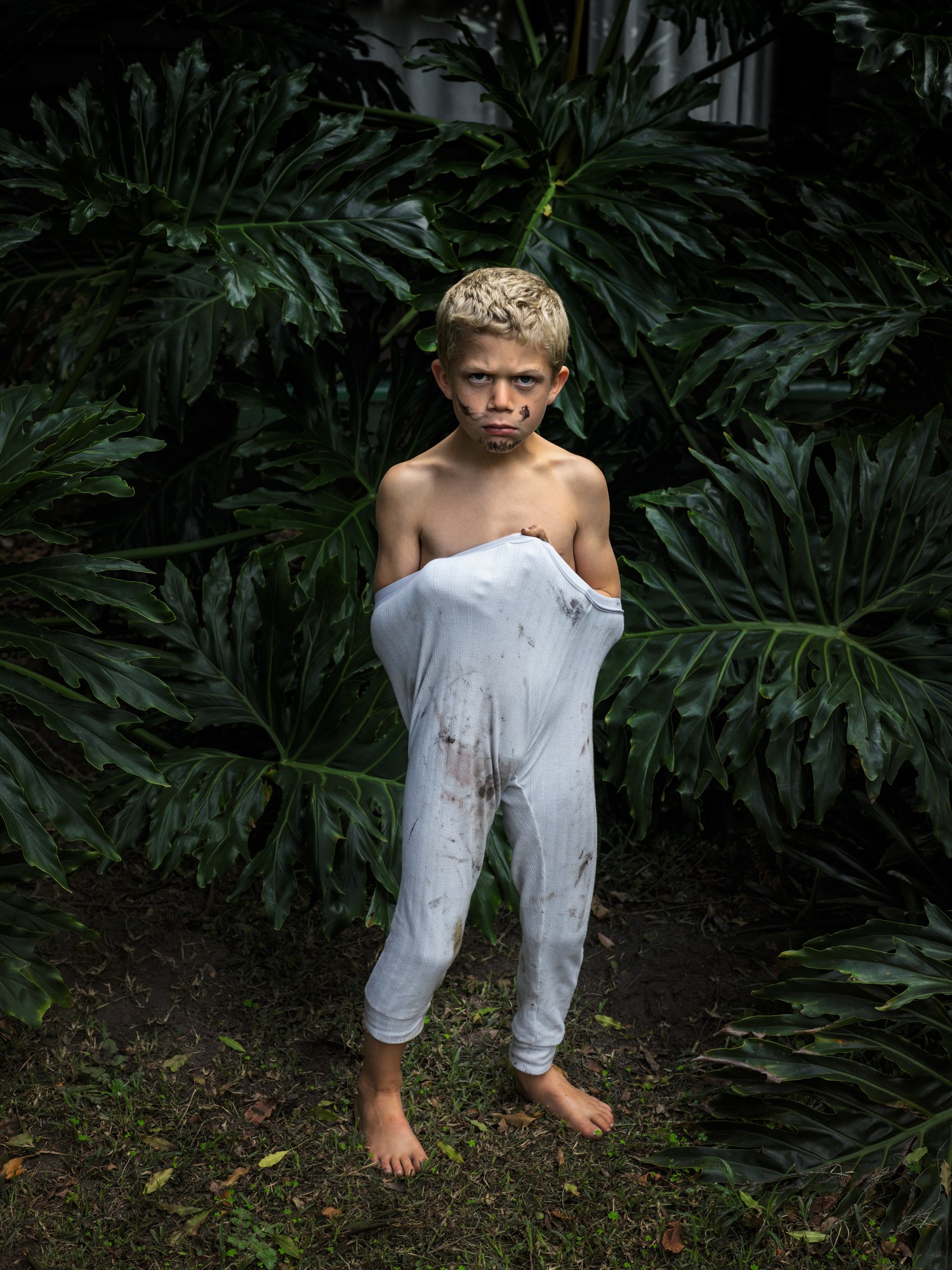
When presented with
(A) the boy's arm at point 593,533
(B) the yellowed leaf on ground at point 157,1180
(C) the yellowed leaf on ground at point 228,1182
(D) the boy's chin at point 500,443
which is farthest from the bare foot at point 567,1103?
(D) the boy's chin at point 500,443

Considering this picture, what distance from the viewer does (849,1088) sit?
2.42m

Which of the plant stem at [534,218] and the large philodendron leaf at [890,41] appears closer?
the large philodendron leaf at [890,41]

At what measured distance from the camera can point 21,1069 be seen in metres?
2.77

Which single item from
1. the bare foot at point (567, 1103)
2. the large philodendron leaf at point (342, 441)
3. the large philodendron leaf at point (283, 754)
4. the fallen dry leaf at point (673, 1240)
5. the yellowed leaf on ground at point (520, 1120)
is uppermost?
the large philodendron leaf at point (342, 441)

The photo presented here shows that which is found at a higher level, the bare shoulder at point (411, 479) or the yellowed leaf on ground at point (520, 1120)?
the bare shoulder at point (411, 479)

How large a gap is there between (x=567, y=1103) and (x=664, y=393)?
6.60 ft

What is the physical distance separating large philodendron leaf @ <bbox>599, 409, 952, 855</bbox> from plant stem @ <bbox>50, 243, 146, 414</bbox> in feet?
4.65

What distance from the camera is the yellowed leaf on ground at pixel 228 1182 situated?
2449mm

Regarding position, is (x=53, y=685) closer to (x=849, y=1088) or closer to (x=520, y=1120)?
(x=520, y=1120)

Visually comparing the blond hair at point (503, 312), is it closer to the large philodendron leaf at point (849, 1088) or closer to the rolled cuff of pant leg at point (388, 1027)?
the rolled cuff of pant leg at point (388, 1027)

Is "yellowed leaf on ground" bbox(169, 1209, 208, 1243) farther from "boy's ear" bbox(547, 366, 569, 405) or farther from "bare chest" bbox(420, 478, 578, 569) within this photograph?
"boy's ear" bbox(547, 366, 569, 405)

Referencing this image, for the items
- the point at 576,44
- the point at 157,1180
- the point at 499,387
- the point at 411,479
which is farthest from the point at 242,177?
the point at 157,1180

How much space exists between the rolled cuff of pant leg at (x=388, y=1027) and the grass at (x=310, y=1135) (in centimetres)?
34

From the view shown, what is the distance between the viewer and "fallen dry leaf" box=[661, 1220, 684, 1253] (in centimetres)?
234
